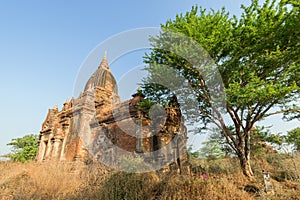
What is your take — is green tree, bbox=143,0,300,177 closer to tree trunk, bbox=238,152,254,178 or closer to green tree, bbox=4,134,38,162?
tree trunk, bbox=238,152,254,178

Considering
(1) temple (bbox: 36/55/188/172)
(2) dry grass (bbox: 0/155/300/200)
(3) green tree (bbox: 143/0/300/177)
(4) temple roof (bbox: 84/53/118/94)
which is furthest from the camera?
(4) temple roof (bbox: 84/53/118/94)

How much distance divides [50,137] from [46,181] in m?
12.1

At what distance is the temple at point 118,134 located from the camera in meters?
12.0

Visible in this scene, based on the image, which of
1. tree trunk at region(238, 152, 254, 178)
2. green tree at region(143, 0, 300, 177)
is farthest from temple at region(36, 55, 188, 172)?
tree trunk at region(238, 152, 254, 178)

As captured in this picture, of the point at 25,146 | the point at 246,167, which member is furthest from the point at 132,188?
the point at 25,146

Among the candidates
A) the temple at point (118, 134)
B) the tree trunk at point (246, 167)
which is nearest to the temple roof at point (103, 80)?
the temple at point (118, 134)

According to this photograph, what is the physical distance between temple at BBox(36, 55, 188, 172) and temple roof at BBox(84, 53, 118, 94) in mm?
5979

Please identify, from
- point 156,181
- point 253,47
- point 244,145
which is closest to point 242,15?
point 253,47

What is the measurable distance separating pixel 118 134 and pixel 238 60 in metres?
8.75

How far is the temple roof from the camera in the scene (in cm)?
2247

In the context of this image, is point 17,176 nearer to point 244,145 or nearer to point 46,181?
point 46,181

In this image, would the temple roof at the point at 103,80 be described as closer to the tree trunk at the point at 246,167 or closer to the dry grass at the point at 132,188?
the dry grass at the point at 132,188

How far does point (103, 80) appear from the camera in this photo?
2309 cm

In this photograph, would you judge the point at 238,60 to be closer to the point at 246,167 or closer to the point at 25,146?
the point at 246,167
